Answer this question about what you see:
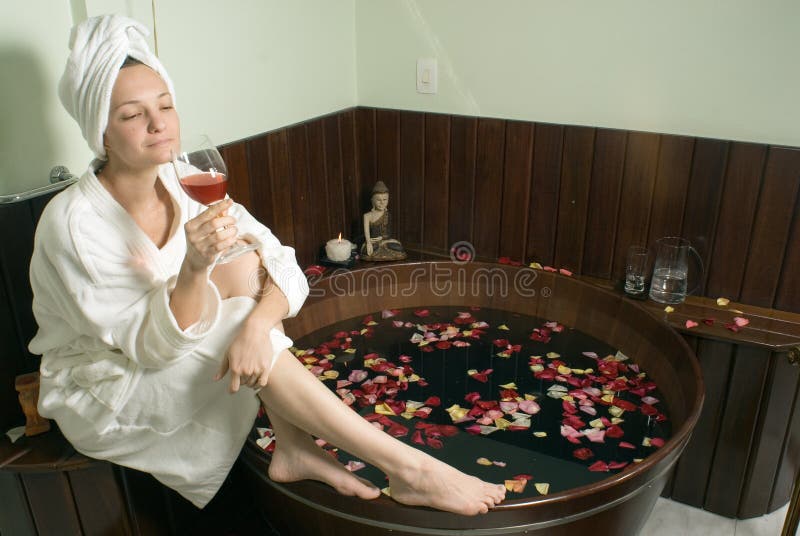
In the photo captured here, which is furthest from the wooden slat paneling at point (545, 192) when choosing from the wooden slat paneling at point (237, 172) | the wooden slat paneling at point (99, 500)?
the wooden slat paneling at point (99, 500)

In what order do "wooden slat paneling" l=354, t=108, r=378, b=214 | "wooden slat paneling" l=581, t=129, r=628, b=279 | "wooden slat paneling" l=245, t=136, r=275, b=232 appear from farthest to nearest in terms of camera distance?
"wooden slat paneling" l=354, t=108, r=378, b=214 → "wooden slat paneling" l=581, t=129, r=628, b=279 → "wooden slat paneling" l=245, t=136, r=275, b=232

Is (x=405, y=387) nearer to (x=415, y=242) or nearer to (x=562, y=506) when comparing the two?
(x=562, y=506)

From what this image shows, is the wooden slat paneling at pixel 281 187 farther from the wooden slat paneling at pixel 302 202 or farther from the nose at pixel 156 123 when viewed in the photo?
the nose at pixel 156 123

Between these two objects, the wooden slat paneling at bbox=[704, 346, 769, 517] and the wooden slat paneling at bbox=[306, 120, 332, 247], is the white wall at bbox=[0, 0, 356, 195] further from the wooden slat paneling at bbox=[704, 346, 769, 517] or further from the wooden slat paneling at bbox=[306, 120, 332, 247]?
the wooden slat paneling at bbox=[704, 346, 769, 517]

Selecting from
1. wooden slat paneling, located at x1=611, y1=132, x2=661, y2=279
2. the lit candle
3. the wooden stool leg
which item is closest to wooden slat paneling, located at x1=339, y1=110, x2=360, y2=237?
the lit candle

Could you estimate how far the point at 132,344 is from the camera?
4.80 feet

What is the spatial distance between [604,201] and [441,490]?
1.43m

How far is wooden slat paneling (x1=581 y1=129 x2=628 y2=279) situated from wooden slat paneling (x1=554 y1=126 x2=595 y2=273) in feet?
0.07

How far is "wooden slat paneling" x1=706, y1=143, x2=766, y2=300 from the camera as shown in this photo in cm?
225

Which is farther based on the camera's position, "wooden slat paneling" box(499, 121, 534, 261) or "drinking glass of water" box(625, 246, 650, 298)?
"wooden slat paneling" box(499, 121, 534, 261)

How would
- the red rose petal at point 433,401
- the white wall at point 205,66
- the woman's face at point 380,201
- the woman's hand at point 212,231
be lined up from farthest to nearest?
the woman's face at point 380,201 → the red rose petal at point 433,401 → the white wall at point 205,66 → the woman's hand at point 212,231

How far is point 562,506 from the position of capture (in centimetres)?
151

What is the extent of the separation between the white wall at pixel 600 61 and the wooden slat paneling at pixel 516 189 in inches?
2.7

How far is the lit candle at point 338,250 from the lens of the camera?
2705 millimetres
